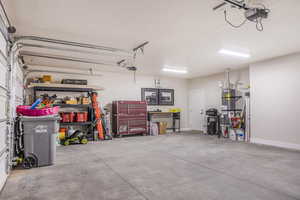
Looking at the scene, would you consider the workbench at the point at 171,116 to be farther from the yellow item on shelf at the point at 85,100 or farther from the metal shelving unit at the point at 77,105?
the yellow item on shelf at the point at 85,100

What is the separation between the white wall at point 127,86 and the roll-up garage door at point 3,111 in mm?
4167

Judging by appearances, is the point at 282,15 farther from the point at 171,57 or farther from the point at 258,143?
the point at 258,143

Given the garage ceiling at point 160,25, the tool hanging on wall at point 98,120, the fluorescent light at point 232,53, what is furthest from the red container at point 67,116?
the fluorescent light at point 232,53

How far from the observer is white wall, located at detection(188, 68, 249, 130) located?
8.25m

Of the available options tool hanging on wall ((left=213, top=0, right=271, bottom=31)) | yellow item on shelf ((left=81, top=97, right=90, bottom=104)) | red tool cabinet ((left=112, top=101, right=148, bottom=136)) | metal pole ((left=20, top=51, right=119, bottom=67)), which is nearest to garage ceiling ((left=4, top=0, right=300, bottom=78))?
→ tool hanging on wall ((left=213, top=0, right=271, bottom=31))

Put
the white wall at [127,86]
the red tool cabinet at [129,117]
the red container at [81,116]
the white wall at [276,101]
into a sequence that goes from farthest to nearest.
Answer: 1. the white wall at [127,86]
2. the red tool cabinet at [129,117]
3. the red container at [81,116]
4. the white wall at [276,101]

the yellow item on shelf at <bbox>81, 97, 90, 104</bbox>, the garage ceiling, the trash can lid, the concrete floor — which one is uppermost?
the garage ceiling

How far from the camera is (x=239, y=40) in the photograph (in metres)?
4.35

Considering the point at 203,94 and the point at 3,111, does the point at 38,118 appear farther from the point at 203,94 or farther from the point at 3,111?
the point at 203,94

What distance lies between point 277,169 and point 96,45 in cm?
481

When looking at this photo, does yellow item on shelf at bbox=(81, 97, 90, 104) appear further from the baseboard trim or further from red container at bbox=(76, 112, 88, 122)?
the baseboard trim

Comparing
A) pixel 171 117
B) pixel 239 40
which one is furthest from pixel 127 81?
pixel 239 40

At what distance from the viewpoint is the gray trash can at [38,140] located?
3531 mm

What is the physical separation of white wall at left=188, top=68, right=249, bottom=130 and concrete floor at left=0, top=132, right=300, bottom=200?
4101mm
